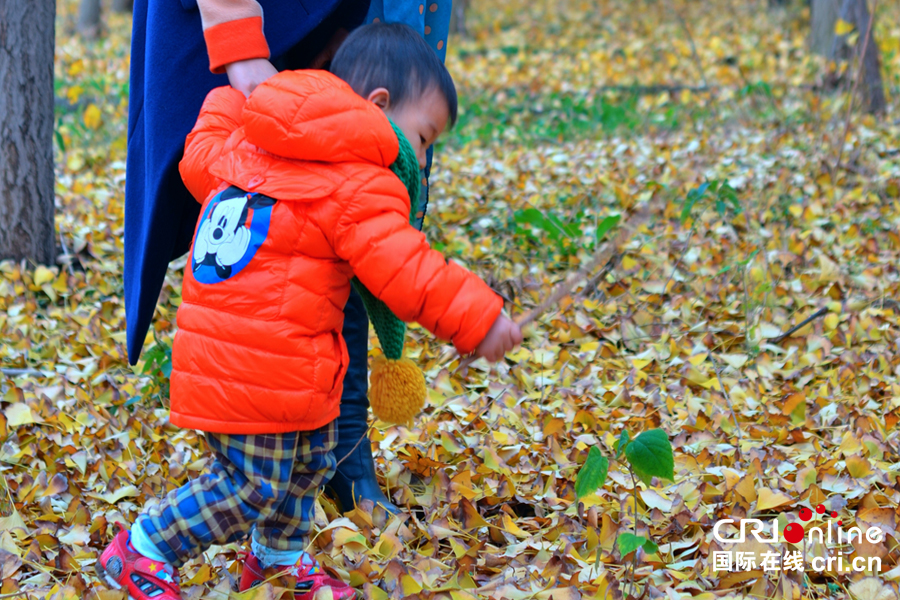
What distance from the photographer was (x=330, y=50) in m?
1.68

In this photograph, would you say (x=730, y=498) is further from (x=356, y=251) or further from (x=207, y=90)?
(x=207, y=90)

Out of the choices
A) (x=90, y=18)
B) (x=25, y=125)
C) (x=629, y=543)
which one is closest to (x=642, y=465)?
(x=629, y=543)

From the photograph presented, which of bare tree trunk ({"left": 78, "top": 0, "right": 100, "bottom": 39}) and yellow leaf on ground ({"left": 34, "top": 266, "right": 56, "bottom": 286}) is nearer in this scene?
yellow leaf on ground ({"left": 34, "top": 266, "right": 56, "bottom": 286})

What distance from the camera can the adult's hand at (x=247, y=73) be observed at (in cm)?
144

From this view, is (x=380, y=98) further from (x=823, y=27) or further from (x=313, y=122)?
(x=823, y=27)

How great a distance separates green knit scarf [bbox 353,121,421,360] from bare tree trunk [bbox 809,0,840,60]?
198 inches

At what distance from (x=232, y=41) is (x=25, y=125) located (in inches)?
72.6

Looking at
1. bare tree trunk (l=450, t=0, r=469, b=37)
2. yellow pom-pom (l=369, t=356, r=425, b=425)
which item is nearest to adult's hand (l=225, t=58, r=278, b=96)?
yellow pom-pom (l=369, t=356, r=425, b=425)

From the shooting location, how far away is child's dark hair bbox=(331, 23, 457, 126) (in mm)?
1372

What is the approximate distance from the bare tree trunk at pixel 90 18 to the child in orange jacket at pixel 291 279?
886 cm

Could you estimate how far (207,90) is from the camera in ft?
5.31

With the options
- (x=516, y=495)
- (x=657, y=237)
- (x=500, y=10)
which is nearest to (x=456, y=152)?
(x=657, y=237)

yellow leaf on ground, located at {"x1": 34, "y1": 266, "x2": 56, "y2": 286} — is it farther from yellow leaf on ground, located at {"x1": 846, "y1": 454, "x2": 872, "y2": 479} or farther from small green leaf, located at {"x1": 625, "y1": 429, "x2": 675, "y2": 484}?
yellow leaf on ground, located at {"x1": 846, "y1": 454, "x2": 872, "y2": 479}

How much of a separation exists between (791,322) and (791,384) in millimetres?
394
